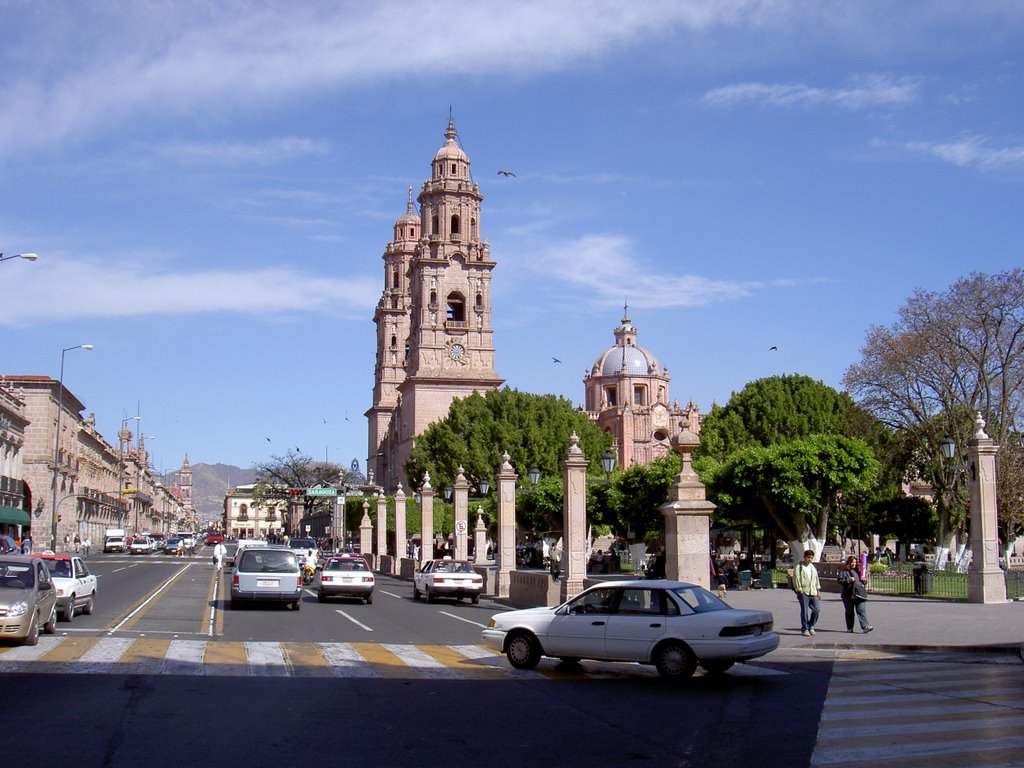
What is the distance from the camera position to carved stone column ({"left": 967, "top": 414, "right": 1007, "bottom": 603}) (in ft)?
87.5

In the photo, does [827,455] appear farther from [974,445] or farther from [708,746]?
[708,746]

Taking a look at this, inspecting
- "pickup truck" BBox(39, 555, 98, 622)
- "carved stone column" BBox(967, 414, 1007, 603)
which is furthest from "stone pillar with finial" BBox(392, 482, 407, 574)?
"carved stone column" BBox(967, 414, 1007, 603)

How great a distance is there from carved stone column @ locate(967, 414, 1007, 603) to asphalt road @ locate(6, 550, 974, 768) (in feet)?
39.1

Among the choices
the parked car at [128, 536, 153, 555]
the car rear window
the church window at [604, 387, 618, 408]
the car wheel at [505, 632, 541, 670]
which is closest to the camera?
the car wheel at [505, 632, 541, 670]

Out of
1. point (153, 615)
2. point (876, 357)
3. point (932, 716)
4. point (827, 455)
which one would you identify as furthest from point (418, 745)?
point (876, 357)

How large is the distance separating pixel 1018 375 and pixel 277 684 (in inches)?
1555

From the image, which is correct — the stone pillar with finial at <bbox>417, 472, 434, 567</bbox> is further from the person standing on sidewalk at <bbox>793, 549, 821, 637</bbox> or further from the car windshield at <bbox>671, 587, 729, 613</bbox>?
the car windshield at <bbox>671, 587, 729, 613</bbox>

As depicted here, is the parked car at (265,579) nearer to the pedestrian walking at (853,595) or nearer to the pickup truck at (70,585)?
the pickup truck at (70,585)

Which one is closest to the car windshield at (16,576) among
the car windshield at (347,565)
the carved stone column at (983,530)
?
the car windshield at (347,565)

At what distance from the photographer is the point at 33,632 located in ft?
54.7

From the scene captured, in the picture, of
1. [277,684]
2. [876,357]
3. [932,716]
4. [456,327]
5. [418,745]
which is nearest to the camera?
[418,745]

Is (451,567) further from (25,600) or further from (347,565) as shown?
(25,600)

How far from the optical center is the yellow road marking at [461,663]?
1424 cm

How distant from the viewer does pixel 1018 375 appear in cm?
4409
